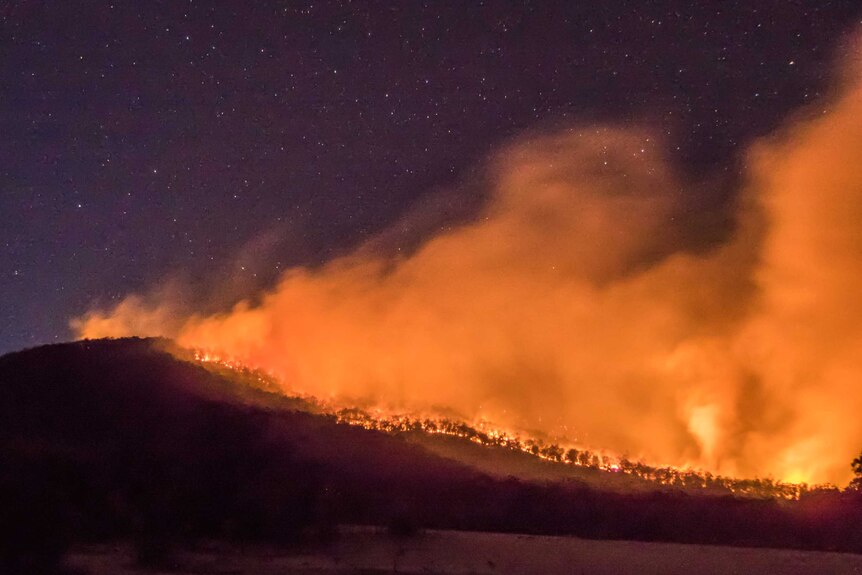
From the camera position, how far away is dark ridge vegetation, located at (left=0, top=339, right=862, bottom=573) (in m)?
10.0

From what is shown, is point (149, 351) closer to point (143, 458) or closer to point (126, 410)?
point (126, 410)

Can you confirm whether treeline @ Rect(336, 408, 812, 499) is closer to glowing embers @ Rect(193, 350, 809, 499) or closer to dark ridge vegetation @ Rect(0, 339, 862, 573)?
glowing embers @ Rect(193, 350, 809, 499)

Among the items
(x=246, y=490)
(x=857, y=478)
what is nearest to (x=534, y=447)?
(x=857, y=478)

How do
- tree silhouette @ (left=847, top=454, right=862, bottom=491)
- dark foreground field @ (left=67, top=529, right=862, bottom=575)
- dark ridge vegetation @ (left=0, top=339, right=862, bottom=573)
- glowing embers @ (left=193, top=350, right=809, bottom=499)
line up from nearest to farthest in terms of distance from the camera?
dark foreground field @ (left=67, top=529, right=862, bottom=575), dark ridge vegetation @ (left=0, top=339, right=862, bottom=573), tree silhouette @ (left=847, top=454, right=862, bottom=491), glowing embers @ (left=193, top=350, right=809, bottom=499)

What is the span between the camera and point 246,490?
1138cm

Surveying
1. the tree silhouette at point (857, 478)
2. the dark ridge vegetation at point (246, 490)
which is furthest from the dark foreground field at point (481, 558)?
the tree silhouette at point (857, 478)

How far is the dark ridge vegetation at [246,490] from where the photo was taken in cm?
1004

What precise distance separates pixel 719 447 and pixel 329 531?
14.9 m

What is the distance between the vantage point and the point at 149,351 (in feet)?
66.5

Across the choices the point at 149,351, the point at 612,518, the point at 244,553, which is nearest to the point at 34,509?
the point at 244,553

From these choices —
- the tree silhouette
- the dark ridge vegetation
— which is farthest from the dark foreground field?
the tree silhouette

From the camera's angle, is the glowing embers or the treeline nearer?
the treeline

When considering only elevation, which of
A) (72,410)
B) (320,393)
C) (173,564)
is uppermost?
(320,393)

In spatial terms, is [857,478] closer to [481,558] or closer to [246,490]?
[481,558]
